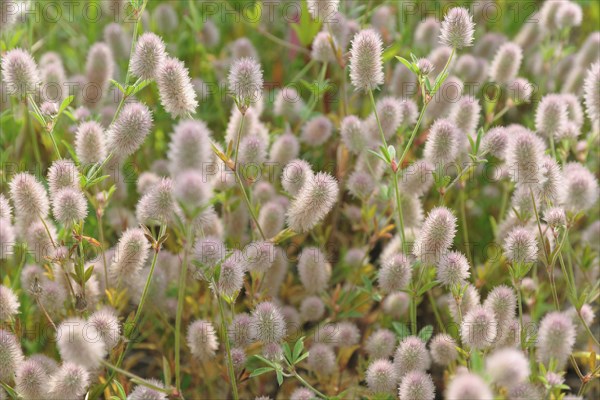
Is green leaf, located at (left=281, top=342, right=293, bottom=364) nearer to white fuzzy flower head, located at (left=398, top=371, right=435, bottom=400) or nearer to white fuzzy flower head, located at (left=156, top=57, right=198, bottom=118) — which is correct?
white fuzzy flower head, located at (left=398, top=371, right=435, bottom=400)

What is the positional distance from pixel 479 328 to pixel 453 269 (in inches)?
8.2

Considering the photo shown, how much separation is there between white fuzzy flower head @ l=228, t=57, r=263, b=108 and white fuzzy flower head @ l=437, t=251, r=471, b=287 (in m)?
0.79

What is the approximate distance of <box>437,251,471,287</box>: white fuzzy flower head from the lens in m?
2.19

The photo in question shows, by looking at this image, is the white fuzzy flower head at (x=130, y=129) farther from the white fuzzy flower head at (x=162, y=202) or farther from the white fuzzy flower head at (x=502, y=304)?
the white fuzzy flower head at (x=502, y=304)

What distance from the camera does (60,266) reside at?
248 centimetres

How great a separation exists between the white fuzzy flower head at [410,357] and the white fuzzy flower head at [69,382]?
918 millimetres

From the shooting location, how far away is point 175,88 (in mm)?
2238

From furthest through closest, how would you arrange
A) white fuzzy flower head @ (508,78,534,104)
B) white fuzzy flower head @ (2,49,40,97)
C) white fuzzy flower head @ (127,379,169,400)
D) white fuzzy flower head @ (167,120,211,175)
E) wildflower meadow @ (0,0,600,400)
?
1. white fuzzy flower head @ (508,78,534,104)
2. white fuzzy flower head @ (2,49,40,97)
3. wildflower meadow @ (0,0,600,400)
4. white fuzzy flower head @ (127,379,169,400)
5. white fuzzy flower head @ (167,120,211,175)

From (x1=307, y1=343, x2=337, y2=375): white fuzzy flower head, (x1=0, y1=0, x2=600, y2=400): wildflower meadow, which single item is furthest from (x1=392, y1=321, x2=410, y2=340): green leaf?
(x1=307, y1=343, x2=337, y2=375): white fuzzy flower head

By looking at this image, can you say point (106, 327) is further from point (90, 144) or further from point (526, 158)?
point (526, 158)

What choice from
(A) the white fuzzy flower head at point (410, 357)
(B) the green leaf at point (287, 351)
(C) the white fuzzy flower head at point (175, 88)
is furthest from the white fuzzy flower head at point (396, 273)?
(C) the white fuzzy flower head at point (175, 88)

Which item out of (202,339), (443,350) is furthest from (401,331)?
(202,339)

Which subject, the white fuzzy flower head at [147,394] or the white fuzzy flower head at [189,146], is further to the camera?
the white fuzzy flower head at [147,394]

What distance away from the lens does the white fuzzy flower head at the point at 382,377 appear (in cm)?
224
